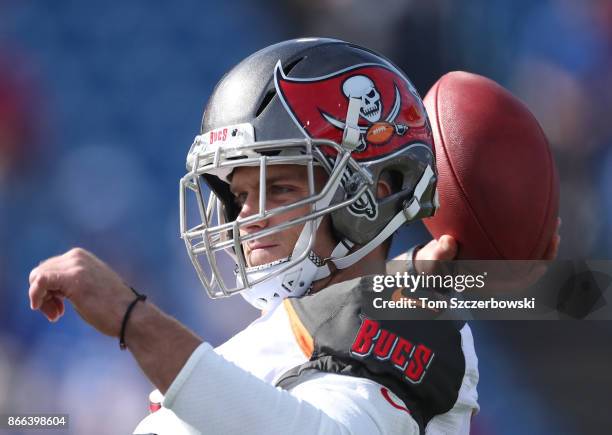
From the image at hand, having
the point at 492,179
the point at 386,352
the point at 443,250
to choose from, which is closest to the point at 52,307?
the point at 386,352

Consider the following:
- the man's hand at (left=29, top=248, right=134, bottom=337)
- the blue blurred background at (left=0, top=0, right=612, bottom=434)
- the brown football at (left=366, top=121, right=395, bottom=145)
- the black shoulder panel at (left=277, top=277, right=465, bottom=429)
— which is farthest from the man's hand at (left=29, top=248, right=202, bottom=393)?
the blue blurred background at (left=0, top=0, right=612, bottom=434)

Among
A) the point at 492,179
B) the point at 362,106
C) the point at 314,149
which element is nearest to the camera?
the point at 314,149

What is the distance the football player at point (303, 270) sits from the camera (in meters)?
1.34

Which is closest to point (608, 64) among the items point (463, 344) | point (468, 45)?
point (468, 45)

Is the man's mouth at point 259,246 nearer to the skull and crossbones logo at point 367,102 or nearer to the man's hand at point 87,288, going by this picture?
the skull and crossbones logo at point 367,102

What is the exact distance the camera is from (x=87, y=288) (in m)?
1.32

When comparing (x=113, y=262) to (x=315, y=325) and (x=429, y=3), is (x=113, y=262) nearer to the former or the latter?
(x=429, y=3)

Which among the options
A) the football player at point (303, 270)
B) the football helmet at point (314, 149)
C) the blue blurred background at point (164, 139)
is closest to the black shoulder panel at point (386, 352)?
the football player at point (303, 270)

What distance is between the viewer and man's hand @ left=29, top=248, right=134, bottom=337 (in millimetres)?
1310

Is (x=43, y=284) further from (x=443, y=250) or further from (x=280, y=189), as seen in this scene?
(x=443, y=250)

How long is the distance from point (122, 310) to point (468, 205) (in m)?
1.26

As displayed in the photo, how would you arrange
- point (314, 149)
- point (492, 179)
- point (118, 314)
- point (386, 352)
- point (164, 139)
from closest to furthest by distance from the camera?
point (118, 314)
point (386, 352)
point (314, 149)
point (492, 179)
point (164, 139)

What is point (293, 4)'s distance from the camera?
473cm

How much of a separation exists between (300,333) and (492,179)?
0.92m
